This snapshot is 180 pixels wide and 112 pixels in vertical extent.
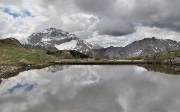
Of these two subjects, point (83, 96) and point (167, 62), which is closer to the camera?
point (83, 96)

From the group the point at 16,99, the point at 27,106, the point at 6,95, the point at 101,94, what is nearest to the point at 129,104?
the point at 101,94

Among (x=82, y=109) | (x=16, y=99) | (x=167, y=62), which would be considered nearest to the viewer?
(x=82, y=109)

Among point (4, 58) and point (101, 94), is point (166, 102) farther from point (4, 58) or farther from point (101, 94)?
point (4, 58)

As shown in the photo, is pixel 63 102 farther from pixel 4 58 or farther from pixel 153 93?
pixel 4 58

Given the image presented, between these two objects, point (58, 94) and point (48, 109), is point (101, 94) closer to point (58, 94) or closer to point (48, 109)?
point (58, 94)

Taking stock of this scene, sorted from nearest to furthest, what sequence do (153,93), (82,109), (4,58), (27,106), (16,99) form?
(82,109), (27,106), (16,99), (153,93), (4,58)

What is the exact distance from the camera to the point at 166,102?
43.8m

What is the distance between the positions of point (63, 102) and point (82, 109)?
6845 millimetres

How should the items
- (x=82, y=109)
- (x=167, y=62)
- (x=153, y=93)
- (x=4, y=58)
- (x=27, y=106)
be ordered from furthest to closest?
(x=167, y=62) → (x=4, y=58) → (x=153, y=93) → (x=27, y=106) → (x=82, y=109)

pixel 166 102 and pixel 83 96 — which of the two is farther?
pixel 83 96

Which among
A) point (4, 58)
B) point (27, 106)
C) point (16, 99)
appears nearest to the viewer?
point (27, 106)

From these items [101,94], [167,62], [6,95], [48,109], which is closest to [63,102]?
[48,109]

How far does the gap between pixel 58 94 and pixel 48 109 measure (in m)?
13.3

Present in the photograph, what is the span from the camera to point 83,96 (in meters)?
50.2
